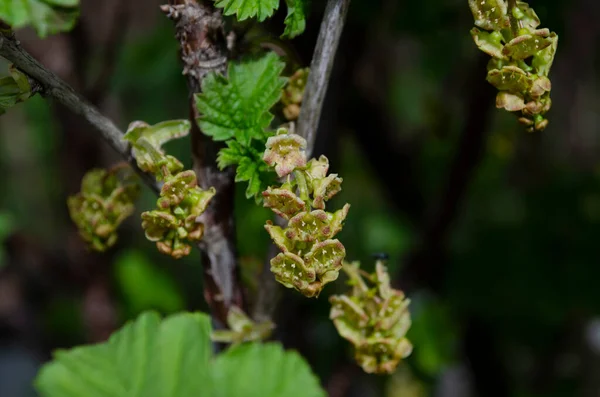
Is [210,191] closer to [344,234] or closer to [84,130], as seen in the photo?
[344,234]

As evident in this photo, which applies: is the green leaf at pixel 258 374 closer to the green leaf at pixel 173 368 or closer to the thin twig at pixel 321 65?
the green leaf at pixel 173 368

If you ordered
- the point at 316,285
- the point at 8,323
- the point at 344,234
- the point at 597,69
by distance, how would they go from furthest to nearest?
the point at 597,69, the point at 8,323, the point at 344,234, the point at 316,285

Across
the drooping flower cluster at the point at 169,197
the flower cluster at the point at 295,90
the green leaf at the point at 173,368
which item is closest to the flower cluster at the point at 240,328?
the green leaf at the point at 173,368

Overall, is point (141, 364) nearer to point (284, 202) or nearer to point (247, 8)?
point (284, 202)

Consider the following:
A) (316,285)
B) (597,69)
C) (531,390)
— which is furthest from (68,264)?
(597,69)

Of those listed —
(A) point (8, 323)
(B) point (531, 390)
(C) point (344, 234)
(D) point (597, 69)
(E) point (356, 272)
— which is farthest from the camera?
(D) point (597, 69)

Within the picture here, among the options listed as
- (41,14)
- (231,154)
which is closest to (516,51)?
(231,154)

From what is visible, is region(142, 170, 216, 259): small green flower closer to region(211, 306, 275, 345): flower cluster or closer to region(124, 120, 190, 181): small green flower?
region(124, 120, 190, 181): small green flower
